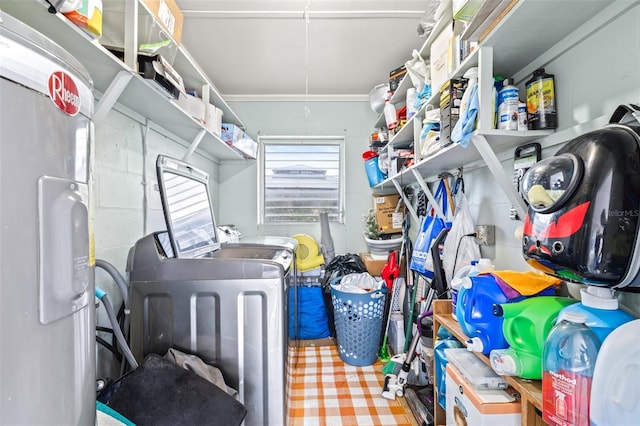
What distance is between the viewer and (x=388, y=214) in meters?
2.83

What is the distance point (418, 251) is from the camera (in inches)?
73.9

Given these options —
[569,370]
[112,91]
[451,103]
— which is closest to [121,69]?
[112,91]

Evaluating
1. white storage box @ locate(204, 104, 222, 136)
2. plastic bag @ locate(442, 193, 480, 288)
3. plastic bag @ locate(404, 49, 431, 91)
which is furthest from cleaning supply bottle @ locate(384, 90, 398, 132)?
white storage box @ locate(204, 104, 222, 136)

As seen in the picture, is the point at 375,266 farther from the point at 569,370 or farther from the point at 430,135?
the point at 569,370

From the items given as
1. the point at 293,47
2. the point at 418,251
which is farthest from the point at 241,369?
the point at 293,47

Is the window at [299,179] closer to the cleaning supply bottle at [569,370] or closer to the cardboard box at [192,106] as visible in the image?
the cardboard box at [192,106]

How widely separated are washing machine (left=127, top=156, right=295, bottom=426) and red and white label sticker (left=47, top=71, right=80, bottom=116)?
66cm

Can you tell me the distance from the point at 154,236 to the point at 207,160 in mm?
1840

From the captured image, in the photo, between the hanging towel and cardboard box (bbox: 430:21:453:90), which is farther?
cardboard box (bbox: 430:21:453:90)

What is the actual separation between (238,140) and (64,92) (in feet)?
7.26

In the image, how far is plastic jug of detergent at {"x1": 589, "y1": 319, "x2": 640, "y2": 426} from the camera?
56 cm

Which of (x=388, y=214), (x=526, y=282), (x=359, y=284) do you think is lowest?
(x=359, y=284)

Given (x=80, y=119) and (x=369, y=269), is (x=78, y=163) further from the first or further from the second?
(x=369, y=269)

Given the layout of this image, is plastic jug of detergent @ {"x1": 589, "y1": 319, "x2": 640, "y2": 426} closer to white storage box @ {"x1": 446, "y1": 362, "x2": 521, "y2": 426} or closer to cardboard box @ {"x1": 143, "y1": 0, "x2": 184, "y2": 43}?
white storage box @ {"x1": 446, "y1": 362, "x2": 521, "y2": 426}
